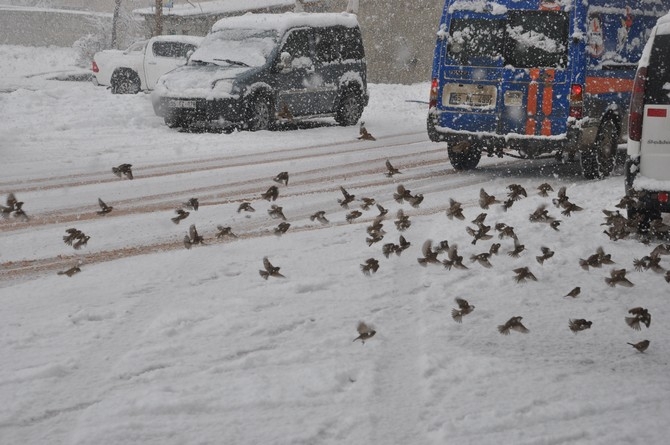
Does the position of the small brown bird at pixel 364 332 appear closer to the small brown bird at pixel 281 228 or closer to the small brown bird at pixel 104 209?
the small brown bird at pixel 281 228

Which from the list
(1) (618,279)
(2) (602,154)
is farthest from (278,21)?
(1) (618,279)

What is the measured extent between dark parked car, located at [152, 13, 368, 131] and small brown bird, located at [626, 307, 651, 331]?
35.5 ft

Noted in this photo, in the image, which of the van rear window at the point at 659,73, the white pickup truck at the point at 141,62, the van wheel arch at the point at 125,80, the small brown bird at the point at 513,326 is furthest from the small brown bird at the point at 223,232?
the van wheel arch at the point at 125,80

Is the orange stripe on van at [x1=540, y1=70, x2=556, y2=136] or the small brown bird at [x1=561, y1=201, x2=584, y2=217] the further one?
the orange stripe on van at [x1=540, y1=70, x2=556, y2=136]

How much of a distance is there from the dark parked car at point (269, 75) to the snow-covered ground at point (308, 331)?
234 inches

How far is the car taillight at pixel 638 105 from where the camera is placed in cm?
738

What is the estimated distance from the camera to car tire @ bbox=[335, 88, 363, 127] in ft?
60.3

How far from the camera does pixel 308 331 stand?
16.3 ft

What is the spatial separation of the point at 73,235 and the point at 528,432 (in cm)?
446

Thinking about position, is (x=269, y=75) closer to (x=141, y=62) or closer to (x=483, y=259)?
(x=483, y=259)

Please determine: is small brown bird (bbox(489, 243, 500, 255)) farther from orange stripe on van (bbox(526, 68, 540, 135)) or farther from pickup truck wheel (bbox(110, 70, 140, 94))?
pickup truck wheel (bbox(110, 70, 140, 94))

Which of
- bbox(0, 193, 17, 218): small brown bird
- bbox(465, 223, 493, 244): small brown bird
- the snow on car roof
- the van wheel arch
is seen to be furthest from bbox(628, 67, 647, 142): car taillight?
the van wheel arch

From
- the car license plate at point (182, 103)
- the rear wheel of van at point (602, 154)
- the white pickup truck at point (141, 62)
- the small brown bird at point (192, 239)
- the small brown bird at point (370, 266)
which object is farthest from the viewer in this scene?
the white pickup truck at point (141, 62)

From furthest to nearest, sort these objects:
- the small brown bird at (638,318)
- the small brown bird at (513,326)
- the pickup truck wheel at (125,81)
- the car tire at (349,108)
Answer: the pickup truck wheel at (125,81)
the car tire at (349,108)
the small brown bird at (638,318)
the small brown bird at (513,326)
